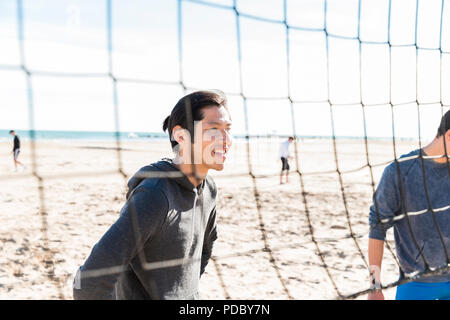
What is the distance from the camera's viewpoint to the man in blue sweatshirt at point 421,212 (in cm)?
149

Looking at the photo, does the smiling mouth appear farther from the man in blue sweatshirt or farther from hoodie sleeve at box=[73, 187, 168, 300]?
the man in blue sweatshirt

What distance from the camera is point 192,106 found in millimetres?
1064

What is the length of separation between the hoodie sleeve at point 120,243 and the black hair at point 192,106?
221mm

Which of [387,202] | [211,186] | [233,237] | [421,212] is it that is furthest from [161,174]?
[233,237]

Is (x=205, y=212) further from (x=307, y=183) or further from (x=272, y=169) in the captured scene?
(x=272, y=169)

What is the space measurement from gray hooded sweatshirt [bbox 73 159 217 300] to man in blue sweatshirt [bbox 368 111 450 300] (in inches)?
28.3

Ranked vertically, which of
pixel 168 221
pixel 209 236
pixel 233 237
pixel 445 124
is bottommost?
pixel 233 237

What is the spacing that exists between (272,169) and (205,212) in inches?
397

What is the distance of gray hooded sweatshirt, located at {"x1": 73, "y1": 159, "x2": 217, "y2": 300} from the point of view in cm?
89

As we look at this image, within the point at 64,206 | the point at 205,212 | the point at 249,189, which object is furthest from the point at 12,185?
the point at 205,212

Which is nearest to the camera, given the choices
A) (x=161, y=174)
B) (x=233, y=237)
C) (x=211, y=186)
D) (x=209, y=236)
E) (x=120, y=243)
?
(x=120, y=243)

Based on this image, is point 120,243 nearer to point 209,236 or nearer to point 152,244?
point 152,244

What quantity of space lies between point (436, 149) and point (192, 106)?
0.97 meters
